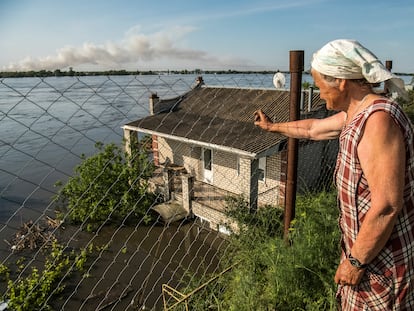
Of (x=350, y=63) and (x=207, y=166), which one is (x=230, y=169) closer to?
(x=207, y=166)

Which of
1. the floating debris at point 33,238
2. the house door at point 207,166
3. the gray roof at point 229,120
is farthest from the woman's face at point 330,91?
the floating debris at point 33,238

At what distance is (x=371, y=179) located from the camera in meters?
1.17

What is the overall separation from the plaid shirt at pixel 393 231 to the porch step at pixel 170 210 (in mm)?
8777

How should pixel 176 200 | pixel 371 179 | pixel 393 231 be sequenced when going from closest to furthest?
pixel 371 179, pixel 393 231, pixel 176 200

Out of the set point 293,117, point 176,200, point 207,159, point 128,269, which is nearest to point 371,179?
point 293,117

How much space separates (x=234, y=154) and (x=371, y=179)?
8832mm

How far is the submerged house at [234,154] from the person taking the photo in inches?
328

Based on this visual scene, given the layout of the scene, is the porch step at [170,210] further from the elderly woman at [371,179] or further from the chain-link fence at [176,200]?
the elderly woman at [371,179]

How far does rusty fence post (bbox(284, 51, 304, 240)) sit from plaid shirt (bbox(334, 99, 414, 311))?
0.99m

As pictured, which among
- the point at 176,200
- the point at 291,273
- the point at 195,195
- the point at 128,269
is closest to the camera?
the point at 291,273

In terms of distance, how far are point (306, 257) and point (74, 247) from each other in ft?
30.3

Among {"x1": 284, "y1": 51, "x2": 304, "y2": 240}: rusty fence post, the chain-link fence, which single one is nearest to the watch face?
{"x1": 284, "y1": 51, "x2": 304, "y2": 240}: rusty fence post

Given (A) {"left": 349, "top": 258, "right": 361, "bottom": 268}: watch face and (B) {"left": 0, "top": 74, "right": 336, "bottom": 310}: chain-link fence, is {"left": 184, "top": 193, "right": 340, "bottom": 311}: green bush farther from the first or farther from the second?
(B) {"left": 0, "top": 74, "right": 336, "bottom": 310}: chain-link fence

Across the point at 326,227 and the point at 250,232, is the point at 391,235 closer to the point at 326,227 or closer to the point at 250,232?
the point at 326,227
